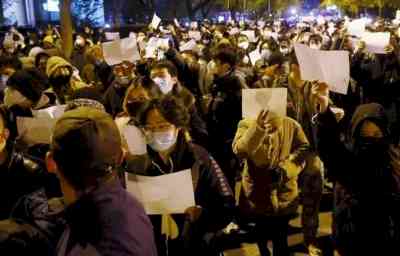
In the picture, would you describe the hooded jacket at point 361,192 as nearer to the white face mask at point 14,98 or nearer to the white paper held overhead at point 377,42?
the white face mask at point 14,98

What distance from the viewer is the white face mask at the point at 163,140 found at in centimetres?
378

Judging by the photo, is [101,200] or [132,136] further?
[132,136]

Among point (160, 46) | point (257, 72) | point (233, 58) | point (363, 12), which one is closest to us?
point (233, 58)

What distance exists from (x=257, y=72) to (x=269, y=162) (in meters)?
3.69

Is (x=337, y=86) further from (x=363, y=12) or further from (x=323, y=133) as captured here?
(x=363, y=12)

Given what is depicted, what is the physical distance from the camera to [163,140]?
380 centimetres

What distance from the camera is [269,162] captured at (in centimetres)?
485

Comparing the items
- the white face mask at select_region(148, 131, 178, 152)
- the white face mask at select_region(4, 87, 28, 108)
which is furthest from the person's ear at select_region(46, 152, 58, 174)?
the white face mask at select_region(4, 87, 28, 108)

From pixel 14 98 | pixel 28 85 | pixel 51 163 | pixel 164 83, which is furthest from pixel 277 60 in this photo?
pixel 51 163

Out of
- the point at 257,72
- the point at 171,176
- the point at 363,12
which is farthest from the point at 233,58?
the point at 363,12

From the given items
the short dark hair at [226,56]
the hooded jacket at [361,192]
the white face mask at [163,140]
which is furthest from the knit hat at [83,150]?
the short dark hair at [226,56]

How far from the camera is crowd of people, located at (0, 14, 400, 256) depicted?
2137 mm

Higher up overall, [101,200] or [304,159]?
[101,200]

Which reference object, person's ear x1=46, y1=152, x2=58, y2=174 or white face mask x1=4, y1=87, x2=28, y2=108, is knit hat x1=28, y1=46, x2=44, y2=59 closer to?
white face mask x1=4, y1=87, x2=28, y2=108
